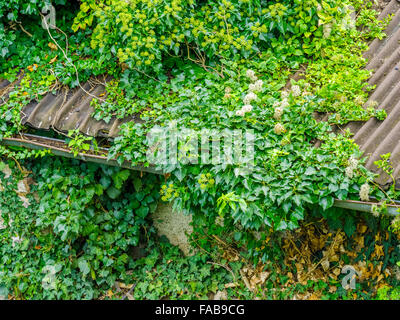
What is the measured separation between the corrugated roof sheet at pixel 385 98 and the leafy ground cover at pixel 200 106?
8cm

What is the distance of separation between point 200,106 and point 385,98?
5.36 ft

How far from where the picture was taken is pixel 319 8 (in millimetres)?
3861

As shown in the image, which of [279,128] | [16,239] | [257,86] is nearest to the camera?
[279,128]

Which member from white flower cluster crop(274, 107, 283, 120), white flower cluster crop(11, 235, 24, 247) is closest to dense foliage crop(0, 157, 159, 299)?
white flower cluster crop(11, 235, 24, 247)

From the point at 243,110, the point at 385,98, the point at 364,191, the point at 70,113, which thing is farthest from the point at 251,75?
the point at 70,113

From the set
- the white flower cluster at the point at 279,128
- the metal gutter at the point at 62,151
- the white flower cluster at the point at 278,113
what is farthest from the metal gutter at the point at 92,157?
the white flower cluster at the point at 278,113

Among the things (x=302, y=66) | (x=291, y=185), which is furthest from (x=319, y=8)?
(x=291, y=185)

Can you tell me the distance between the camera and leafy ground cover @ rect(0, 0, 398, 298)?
3.04m

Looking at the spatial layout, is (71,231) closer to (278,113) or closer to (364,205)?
(278,113)

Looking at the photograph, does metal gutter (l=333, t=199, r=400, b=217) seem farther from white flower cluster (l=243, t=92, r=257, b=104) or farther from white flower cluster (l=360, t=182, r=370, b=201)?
white flower cluster (l=243, t=92, r=257, b=104)

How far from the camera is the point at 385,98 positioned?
3383mm

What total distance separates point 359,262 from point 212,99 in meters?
2.31

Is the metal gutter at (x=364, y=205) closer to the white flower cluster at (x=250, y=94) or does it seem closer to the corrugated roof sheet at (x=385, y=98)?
the corrugated roof sheet at (x=385, y=98)

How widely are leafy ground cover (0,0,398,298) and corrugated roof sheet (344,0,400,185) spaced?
83 mm
